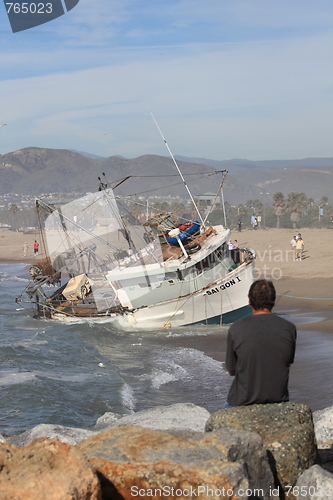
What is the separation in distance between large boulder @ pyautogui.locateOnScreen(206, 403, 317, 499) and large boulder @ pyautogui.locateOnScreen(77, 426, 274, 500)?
24 centimetres

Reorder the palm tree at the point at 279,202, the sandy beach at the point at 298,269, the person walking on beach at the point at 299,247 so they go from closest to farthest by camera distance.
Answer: the sandy beach at the point at 298,269 → the person walking on beach at the point at 299,247 → the palm tree at the point at 279,202

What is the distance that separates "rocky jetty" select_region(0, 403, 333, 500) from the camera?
3.57 meters

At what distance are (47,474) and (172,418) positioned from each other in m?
4.45

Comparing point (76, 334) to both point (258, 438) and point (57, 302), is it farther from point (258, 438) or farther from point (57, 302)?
point (258, 438)

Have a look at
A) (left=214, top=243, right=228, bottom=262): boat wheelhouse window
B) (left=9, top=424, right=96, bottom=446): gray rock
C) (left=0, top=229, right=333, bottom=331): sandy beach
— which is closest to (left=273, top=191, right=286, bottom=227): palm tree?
(left=0, top=229, right=333, bottom=331): sandy beach

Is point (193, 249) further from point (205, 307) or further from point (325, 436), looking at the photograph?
point (325, 436)

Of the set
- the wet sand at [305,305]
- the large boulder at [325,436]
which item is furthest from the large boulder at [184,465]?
the wet sand at [305,305]

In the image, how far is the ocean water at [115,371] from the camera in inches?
420

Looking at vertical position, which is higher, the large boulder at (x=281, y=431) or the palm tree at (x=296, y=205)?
the large boulder at (x=281, y=431)

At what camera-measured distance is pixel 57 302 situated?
2305cm

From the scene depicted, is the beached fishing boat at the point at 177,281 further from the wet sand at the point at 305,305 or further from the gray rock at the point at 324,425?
the gray rock at the point at 324,425

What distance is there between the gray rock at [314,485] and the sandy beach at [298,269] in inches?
542

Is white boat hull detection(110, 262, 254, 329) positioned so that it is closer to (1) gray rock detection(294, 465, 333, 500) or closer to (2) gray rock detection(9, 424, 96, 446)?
(2) gray rock detection(9, 424, 96, 446)

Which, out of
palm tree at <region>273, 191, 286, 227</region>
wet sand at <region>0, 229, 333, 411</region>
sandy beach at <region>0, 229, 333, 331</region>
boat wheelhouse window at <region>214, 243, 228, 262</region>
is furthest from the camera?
palm tree at <region>273, 191, 286, 227</region>
